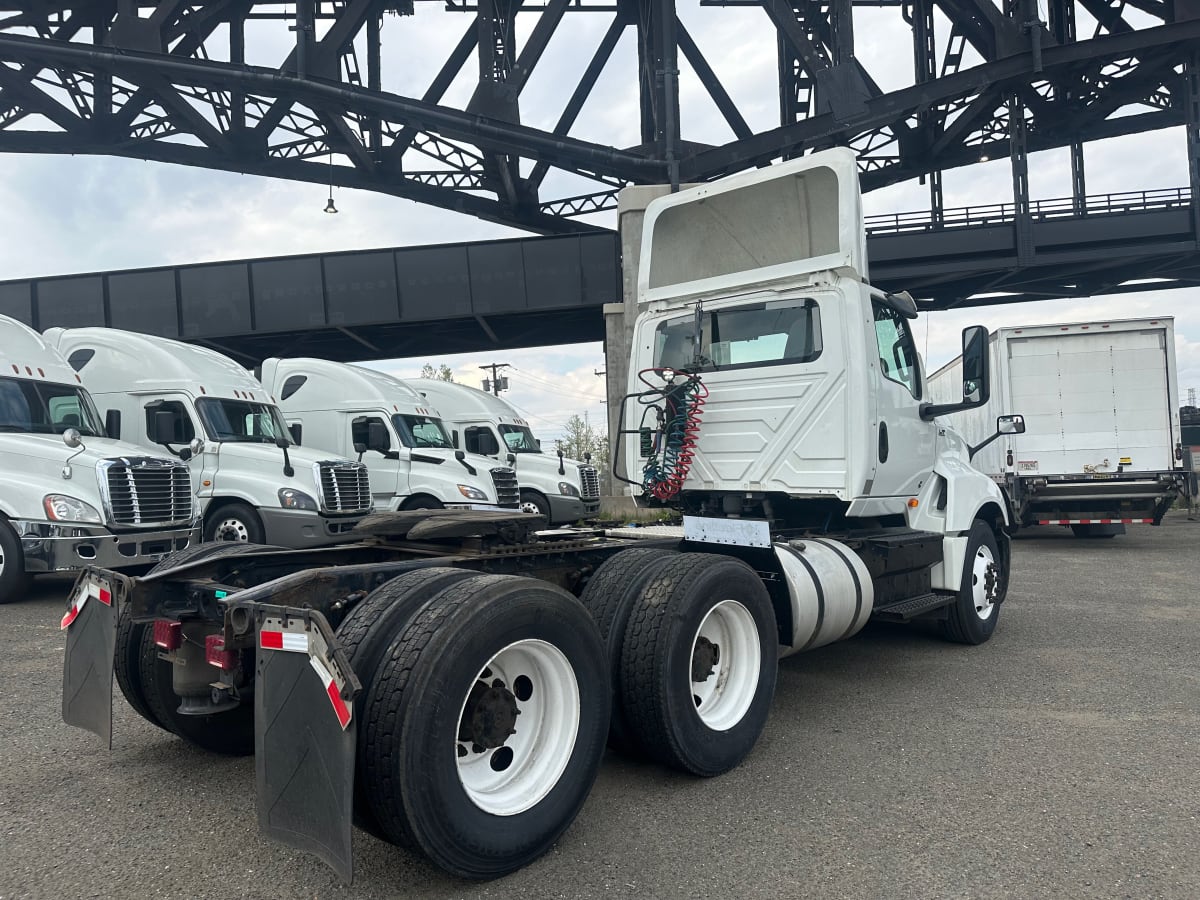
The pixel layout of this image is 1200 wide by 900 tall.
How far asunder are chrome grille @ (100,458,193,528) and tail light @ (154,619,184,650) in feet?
20.7

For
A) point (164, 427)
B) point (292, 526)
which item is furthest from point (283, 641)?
point (164, 427)

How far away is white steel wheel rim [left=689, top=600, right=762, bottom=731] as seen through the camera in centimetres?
411

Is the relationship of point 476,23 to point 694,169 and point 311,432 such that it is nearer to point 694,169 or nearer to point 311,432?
point 694,169

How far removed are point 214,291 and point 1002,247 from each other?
19750 millimetres

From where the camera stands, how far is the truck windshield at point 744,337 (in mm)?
5734

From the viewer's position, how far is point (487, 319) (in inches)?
886

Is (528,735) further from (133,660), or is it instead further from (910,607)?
(910,607)

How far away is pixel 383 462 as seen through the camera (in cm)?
1428

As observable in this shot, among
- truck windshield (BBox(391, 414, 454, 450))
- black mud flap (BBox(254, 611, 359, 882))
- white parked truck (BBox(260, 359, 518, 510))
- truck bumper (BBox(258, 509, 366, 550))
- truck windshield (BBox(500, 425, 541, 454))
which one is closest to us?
black mud flap (BBox(254, 611, 359, 882))

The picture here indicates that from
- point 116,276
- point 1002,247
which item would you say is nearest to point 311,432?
point 116,276

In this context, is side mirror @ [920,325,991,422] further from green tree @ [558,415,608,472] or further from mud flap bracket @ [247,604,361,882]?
green tree @ [558,415,608,472]

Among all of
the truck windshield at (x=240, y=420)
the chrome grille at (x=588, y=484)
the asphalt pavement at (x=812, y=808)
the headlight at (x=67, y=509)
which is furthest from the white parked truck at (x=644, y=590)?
the chrome grille at (x=588, y=484)

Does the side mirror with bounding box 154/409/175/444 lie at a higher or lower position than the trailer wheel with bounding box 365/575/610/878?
higher

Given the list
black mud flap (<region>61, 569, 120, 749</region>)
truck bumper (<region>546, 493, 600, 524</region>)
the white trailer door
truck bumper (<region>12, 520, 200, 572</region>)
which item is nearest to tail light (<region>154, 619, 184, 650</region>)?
black mud flap (<region>61, 569, 120, 749</region>)
